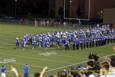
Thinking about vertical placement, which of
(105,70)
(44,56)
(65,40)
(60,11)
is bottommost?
(44,56)

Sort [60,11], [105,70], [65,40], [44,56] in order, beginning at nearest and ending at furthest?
[105,70]
[44,56]
[65,40]
[60,11]

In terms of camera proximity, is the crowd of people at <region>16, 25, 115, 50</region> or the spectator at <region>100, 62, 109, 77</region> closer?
the spectator at <region>100, 62, 109, 77</region>

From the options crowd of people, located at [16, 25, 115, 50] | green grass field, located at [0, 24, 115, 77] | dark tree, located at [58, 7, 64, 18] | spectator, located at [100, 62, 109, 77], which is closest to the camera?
spectator, located at [100, 62, 109, 77]

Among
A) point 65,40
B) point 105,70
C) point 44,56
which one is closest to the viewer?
point 105,70

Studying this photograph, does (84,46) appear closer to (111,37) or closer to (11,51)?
(111,37)

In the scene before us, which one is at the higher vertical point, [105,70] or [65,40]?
[105,70]

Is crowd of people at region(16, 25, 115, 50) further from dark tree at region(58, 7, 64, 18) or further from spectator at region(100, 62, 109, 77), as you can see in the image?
dark tree at region(58, 7, 64, 18)

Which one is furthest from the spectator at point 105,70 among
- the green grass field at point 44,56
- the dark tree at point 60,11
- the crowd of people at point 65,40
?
the dark tree at point 60,11

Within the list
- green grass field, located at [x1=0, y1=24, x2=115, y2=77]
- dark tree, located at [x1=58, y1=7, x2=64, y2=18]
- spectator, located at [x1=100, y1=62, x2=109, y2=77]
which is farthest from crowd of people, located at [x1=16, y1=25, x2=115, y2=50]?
dark tree, located at [x1=58, y1=7, x2=64, y2=18]

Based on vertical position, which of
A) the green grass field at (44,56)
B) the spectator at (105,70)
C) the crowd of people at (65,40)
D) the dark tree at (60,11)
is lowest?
the green grass field at (44,56)

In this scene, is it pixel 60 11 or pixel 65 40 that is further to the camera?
pixel 60 11

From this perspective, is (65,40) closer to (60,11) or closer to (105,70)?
(105,70)

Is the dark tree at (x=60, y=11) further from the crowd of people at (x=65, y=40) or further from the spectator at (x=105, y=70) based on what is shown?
the spectator at (x=105, y=70)

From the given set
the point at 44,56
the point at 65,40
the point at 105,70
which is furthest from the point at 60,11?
the point at 105,70
